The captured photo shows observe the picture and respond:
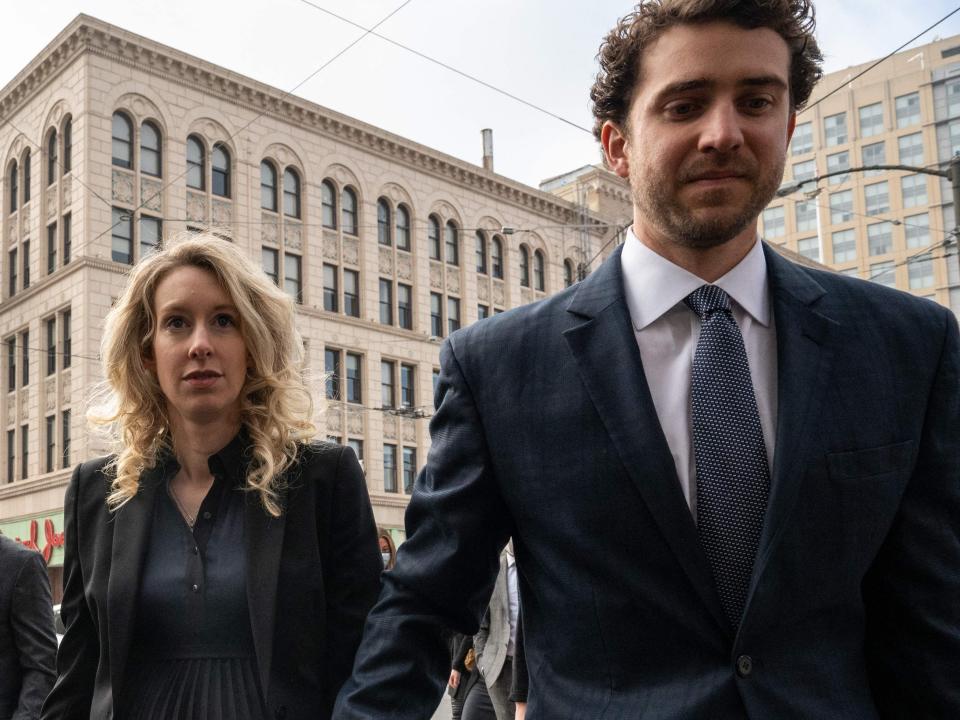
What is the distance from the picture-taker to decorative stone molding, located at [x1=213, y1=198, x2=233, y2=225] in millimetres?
35781

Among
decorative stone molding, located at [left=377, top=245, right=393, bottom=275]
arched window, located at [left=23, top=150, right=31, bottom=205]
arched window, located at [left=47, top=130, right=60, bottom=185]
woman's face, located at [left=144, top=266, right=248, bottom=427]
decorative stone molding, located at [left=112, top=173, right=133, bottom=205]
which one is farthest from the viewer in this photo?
decorative stone molding, located at [left=377, top=245, right=393, bottom=275]

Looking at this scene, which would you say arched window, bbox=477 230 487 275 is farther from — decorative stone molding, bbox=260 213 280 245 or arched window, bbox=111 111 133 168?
arched window, bbox=111 111 133 168

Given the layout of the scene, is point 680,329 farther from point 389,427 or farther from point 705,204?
point 389,427

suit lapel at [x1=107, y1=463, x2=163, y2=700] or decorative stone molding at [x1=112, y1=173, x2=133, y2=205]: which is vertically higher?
decorative stone molding at [x1=112, y1=173, x2=133, y2=205]

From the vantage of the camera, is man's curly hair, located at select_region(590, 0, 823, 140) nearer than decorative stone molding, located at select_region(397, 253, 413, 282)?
Yes

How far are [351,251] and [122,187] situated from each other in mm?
8635

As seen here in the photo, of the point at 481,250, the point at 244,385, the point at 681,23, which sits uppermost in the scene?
the point at 481,250

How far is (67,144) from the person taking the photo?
34500mm

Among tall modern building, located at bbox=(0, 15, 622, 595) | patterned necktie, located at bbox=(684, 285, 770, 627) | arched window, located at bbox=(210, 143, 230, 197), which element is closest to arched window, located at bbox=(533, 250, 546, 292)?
tall modern building, located at bbox=(0, 15, 622, 595)

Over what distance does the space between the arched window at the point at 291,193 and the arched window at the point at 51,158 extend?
6.89 metres

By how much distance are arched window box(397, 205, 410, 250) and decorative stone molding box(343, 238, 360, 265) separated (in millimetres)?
1910

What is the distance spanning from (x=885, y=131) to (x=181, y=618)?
320 feet

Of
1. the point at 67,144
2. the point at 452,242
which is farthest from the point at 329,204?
the point at 67,144

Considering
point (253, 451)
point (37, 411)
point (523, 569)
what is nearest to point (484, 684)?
point (253, 451)
